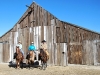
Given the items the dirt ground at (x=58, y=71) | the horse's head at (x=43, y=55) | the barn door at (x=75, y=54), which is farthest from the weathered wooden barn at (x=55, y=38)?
the horse's head at (x=43, y=55)

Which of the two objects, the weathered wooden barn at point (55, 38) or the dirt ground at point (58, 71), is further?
the weathered wooden barn at point (55, 38)

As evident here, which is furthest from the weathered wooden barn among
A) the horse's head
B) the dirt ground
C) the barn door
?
the horse's head

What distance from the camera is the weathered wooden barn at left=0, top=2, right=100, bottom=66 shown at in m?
16.7

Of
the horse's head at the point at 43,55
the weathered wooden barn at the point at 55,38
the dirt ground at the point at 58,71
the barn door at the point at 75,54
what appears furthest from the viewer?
the barn door at the point at 75,54

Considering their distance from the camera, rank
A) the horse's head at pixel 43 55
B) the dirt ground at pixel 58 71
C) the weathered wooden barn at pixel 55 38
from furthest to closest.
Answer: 1. the weathered wooden barn at pixel 55 38
2. the horse's head at pixel 43 55
3. the dirt ground at pixel 58 71

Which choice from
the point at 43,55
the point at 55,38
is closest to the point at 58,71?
the point at 43,55

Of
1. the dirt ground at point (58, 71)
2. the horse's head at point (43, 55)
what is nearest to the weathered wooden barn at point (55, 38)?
the dirt ground at point (58, 71)

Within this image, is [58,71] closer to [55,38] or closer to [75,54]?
[75,54]

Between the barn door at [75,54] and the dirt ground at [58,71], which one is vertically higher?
the barn door at [75,54]

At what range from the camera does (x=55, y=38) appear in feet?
59.5

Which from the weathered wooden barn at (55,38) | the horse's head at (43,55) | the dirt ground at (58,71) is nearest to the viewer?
the dirt ground at (58,71)

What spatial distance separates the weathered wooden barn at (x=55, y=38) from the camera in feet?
54.7

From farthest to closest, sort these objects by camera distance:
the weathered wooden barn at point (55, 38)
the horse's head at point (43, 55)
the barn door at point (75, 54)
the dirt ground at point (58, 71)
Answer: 1. the barn door at point (75, 54)
2. the weathered wooden barn at point (55, 38)
3. the horse's head at point (43, 55)
4. the dirt ground at point (58, 71)

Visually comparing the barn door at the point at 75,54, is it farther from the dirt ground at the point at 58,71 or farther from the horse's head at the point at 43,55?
the horse's head at the point at 43,55
